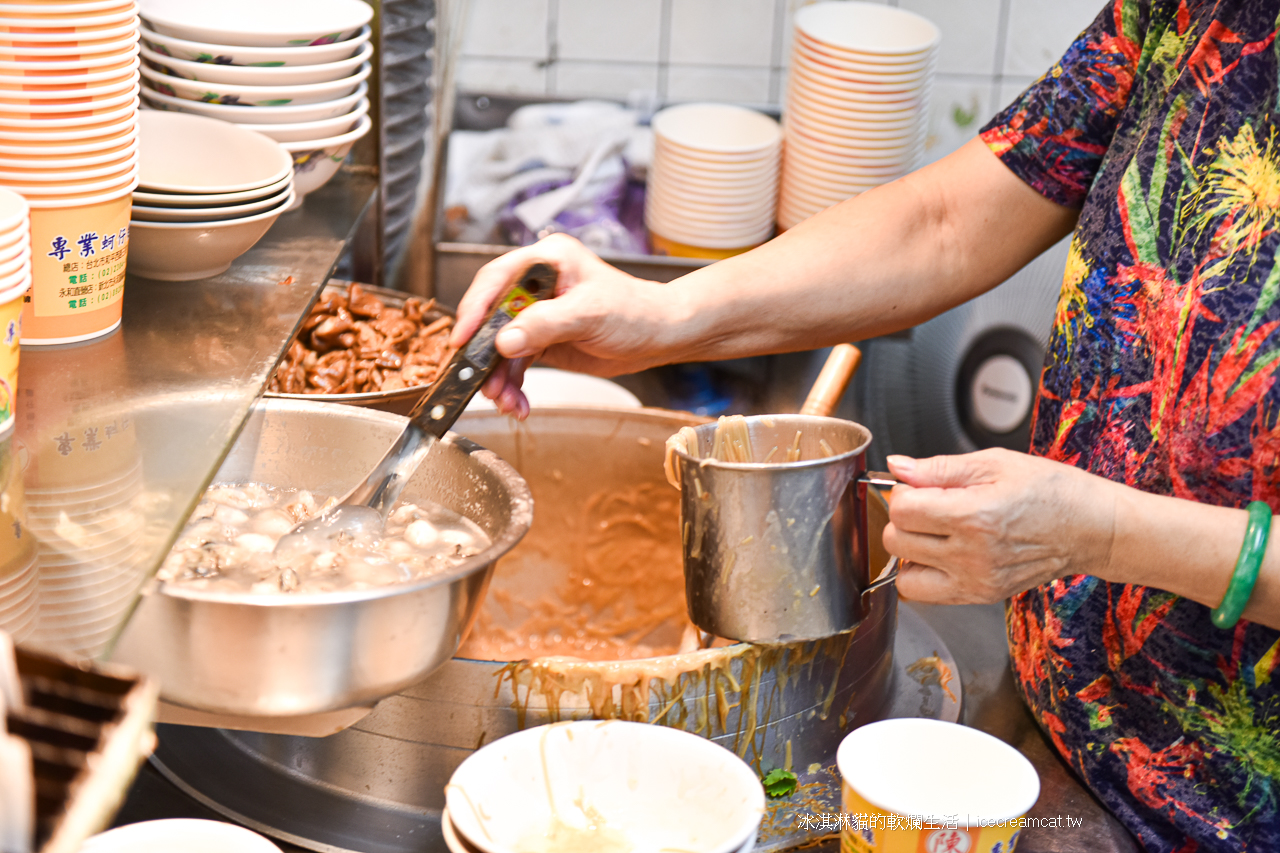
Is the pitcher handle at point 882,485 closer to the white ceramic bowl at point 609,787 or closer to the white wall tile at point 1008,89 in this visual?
the white ceramic bowl at point 609,787

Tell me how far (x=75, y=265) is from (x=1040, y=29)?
8.25ft

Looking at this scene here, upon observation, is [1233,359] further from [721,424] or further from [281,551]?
[281,551]

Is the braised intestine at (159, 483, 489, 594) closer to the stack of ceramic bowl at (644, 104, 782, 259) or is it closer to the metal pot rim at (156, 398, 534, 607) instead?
the metal pot rim at (156, 398, 534, 607)

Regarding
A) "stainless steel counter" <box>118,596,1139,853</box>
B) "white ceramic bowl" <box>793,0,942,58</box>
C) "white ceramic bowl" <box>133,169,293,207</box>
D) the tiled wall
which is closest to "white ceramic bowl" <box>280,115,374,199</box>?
"white ceramic bowl" <box>133,169,293,207</box>

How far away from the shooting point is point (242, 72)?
55.9 inches

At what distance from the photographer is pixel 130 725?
1.80 feet

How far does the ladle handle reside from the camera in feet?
3.40

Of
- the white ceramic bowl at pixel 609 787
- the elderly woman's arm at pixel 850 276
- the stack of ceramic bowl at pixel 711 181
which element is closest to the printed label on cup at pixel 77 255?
the elderly woman's arm at pixel 850 276

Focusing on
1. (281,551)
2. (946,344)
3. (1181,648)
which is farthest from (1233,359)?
(946,344)

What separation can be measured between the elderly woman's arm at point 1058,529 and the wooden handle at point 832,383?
330 mm

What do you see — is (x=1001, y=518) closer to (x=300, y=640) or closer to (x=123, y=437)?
(x=300, y=640)

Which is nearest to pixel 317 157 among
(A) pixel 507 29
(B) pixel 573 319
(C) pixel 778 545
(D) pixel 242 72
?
(D) pixel 242 72

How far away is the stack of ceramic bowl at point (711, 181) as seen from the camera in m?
2.31

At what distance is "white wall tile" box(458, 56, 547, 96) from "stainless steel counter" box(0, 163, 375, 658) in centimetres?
175
